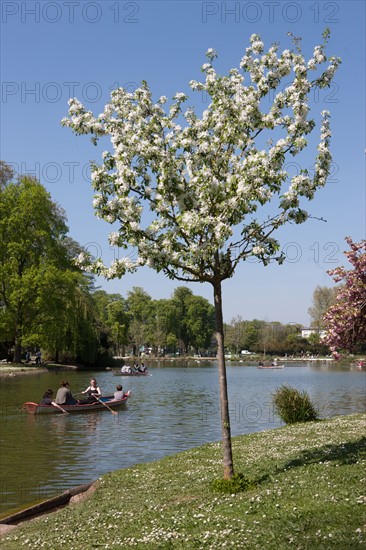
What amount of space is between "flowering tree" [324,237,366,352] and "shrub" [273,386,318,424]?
8098 millimetres

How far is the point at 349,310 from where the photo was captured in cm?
1282

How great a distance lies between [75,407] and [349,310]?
19481 mm

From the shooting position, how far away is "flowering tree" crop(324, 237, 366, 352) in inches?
520

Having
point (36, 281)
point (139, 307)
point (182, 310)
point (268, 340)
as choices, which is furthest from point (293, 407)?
point (268, 340)

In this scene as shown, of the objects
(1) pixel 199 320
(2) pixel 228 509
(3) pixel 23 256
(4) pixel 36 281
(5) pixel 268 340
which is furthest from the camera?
(5) pixel 268 340

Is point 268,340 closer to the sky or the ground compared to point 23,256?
closer to the ground

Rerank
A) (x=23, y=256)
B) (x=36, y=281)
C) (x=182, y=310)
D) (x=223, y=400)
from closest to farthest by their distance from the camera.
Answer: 1. (x=223, y=400)
2. (x=36, y=281)
3. (x=23, y=256)
4. (x=182, y=310)

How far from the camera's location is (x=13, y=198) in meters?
54.9

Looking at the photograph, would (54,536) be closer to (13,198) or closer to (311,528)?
(311,528)

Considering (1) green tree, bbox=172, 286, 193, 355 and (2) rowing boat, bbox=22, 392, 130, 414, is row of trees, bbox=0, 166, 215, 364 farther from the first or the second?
(1) green tree, bbox=172, 286, 193, 355

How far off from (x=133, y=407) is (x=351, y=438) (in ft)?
67.3

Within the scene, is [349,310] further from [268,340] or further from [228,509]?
[268,340]

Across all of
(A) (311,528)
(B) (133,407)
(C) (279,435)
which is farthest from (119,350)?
(A) (311,528)

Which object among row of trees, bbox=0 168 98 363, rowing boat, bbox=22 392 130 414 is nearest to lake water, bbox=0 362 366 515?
rowing boat, bbox=22 392 130 414
